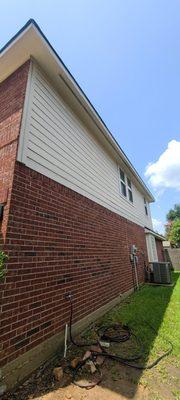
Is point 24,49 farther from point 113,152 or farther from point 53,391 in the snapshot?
point 53,391

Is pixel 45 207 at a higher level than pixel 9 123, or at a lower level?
lower

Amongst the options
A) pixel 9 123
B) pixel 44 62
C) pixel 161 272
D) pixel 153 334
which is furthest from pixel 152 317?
pixel 44 62

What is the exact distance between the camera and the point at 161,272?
1005 cm

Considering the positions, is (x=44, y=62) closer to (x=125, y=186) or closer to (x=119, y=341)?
(x=119, y=341)

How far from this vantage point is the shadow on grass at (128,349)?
2551mm

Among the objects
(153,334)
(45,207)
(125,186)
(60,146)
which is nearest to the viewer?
(45,207)

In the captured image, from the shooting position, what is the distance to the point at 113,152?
812 centimetres

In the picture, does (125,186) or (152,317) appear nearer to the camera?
(152,317)

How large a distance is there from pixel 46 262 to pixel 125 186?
693 centimetres

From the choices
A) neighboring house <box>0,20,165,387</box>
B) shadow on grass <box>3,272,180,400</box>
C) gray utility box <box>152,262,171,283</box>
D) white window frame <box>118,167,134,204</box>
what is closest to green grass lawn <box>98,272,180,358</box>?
shadow on grass <box>3,272,180,400</box>

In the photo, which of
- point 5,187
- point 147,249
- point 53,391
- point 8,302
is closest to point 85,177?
point 5,187

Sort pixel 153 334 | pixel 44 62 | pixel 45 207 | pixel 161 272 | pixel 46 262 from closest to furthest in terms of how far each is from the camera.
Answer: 1. pixel 46 262
2. pixel 45 207
3. pixel 153 334
4. pixel 44 62
5. pixel 161 272

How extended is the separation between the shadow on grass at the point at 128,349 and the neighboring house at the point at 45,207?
0.25m

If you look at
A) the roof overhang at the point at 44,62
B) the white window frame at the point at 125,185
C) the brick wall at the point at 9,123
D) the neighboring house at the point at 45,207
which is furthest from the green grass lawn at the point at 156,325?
the roof overhang at the point at 44,62
